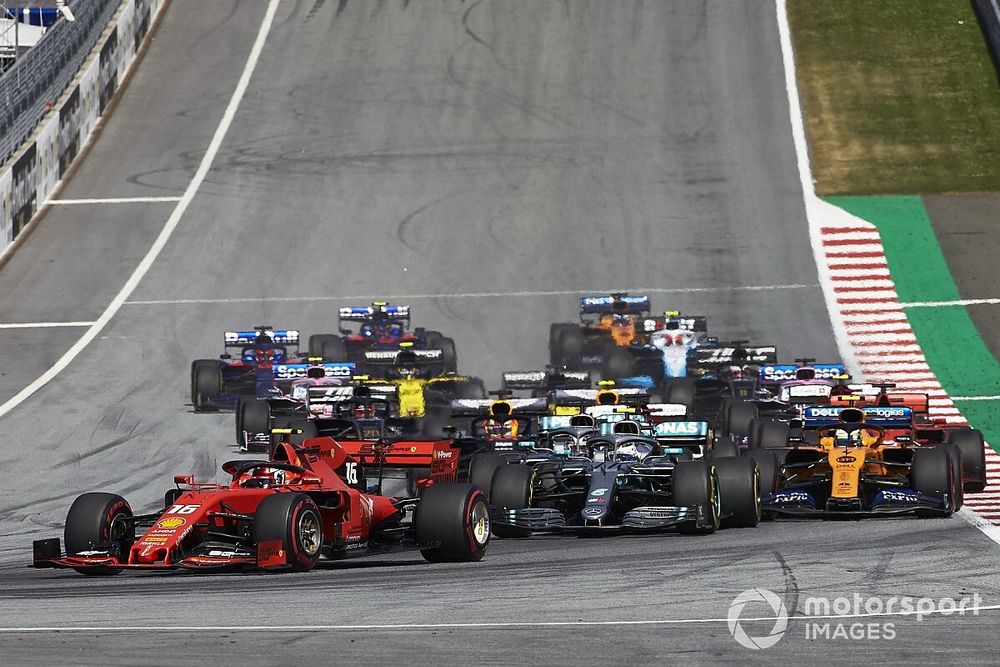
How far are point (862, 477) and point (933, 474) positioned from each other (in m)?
0.92

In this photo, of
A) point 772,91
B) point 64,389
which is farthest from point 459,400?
point 772,91

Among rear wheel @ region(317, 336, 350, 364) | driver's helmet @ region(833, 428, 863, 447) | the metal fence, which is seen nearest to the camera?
driver's helmet @ region(833, 428, 863, 447)

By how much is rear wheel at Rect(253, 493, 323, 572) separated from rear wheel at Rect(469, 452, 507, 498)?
460cm

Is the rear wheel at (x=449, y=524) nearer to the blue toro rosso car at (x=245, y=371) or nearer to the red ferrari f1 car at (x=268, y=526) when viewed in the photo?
the red ferrari f1 car at (x=268, y=526)

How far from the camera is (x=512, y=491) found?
17.8 metres

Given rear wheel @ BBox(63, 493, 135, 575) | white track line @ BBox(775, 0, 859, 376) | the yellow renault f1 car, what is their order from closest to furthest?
rear wheel @ BBox(63, 493, 135, 575) → the yellow renault f1 car → white track line @ BBox(775, 0, 859, 376)

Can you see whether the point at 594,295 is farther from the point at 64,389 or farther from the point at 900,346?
the point at 64,389

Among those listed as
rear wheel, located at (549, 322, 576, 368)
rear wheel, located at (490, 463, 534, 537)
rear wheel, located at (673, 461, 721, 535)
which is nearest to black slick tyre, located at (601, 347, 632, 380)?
rear wheel, located at (549, 322, 576, 368)

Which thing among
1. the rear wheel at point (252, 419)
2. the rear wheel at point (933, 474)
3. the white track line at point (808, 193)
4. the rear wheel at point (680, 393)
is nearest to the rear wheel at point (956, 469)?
the rear wheel at point (933, 474)

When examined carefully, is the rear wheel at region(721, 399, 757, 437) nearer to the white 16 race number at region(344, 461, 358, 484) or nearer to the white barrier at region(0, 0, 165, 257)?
the white 16 race number at region(344, 461, 358, 484)

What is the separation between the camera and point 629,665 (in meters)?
9.83

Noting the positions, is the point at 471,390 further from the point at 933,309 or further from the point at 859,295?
the point at 933,309

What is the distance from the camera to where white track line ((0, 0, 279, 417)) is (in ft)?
94.0

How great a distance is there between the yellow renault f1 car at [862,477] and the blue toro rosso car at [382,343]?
9.53 m
